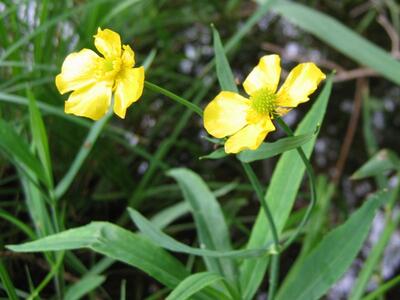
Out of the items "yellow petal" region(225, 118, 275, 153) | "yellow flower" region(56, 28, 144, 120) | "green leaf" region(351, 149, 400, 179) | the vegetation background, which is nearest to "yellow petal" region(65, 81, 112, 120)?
"yellow flower" region(56, 28, 144, 120)

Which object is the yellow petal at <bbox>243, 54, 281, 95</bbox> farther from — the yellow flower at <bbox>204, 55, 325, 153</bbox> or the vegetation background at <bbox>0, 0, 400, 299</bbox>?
the vegetation background at <bbox>0, 0, 400, 299</bbox>

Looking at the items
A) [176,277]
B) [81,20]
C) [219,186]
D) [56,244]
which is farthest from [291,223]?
[81,20]

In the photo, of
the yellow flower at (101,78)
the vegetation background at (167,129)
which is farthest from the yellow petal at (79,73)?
the vegetation background at (167,129)

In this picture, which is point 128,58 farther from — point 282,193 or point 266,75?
point 282,193

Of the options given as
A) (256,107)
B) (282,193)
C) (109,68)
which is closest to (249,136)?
(256,107)

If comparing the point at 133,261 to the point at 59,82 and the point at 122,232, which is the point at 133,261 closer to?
the point at 122,232

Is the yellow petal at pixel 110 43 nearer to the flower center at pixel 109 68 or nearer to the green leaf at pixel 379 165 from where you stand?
the flower center at pixel 109 68
